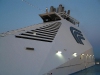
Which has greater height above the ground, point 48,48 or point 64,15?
point 64,15

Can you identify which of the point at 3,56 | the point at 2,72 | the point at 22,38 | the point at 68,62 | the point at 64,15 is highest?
the point at 64,15

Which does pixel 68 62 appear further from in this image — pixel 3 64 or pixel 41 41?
pixel 3 64

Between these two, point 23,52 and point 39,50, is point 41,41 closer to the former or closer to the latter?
point 39,50

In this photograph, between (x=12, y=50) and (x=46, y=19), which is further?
(x=46, y=19)

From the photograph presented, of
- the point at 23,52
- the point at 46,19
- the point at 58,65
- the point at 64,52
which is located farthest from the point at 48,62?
the point at 46,19

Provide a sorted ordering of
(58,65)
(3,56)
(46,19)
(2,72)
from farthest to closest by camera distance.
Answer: (46,19) → (58,65) → (3,56) → (2,72)

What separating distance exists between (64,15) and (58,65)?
18.9 m

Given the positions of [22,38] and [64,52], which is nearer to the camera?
[22,38]

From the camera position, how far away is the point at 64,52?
44.5 ft

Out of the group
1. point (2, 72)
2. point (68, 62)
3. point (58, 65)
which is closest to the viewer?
point (2, 72)

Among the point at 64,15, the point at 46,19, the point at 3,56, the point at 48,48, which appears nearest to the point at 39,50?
the point at 48,48

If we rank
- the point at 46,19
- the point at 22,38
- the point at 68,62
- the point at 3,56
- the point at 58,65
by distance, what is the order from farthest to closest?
1. the point at 46,19
2. the point at 68,62
3. the point at 22,38
4. the point at 58,65
5. the point at 3,56

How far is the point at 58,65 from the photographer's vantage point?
439 inches

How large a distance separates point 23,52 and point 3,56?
5.96 ft
